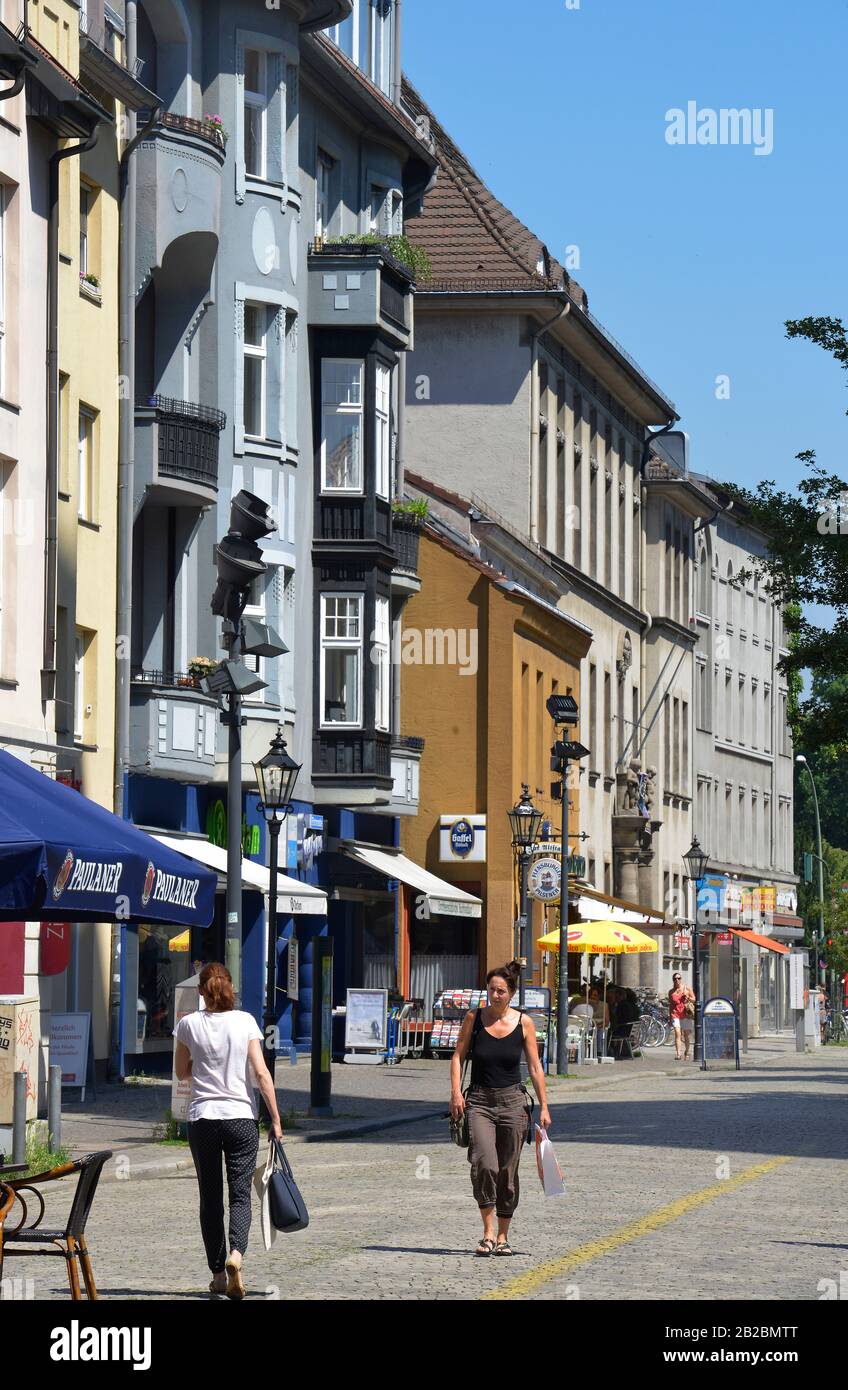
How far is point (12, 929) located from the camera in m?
26.1

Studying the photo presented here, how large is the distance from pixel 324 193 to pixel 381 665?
827 centimetres

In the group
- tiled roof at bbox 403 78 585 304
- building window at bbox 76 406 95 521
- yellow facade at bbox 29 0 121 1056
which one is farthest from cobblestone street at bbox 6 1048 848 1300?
tiled roof at bbox 403 78 585 304

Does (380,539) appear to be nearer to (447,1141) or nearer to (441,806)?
(441,806)

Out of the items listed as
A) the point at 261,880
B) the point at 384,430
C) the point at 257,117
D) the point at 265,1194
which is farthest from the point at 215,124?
the point at 265,1194

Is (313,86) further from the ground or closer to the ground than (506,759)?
further from the ground

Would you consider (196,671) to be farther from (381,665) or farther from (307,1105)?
(307,1105)

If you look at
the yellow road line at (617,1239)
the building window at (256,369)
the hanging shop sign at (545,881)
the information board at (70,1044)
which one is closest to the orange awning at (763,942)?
the hanging shop sign at (545,881)

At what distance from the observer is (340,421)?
142 feet

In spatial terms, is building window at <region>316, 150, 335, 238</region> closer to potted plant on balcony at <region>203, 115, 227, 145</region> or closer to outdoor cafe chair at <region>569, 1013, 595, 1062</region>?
potted plant on balcony at <region>203, 115, 227, 145</region>
